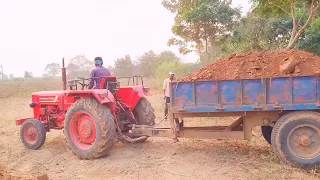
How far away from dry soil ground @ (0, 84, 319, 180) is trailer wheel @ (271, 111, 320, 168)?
0.59 feet

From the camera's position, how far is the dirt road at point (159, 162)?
561 centimetres

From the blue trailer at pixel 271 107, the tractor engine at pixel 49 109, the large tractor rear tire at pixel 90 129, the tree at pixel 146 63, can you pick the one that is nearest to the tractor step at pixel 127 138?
the large tractor rear tire at pixel 90 129

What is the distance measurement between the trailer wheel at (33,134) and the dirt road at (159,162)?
15 cm

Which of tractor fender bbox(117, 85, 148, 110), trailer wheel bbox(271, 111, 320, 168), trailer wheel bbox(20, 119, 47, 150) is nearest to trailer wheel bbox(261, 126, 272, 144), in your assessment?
trailer wheel bbox(271, 111, 320, 168)

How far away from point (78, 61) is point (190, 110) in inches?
2571

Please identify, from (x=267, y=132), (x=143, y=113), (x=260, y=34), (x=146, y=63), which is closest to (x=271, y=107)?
(x=267, y=132)

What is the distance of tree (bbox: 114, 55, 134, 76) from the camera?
1512 inches

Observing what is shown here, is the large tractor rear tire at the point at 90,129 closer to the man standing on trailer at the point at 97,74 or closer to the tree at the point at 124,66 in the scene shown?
the man standing on trailer at the point at 97,74

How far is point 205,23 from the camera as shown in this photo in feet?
59.6

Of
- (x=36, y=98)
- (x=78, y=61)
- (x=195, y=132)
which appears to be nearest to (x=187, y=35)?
(x=36, y=98)

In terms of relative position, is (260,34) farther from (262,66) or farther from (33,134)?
(33,134)

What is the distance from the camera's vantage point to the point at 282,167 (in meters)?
5.69

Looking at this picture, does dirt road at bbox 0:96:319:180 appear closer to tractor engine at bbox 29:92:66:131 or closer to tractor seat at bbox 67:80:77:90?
tractor engine at bbox 29:92:66:131

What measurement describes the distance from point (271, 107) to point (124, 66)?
3412cm
